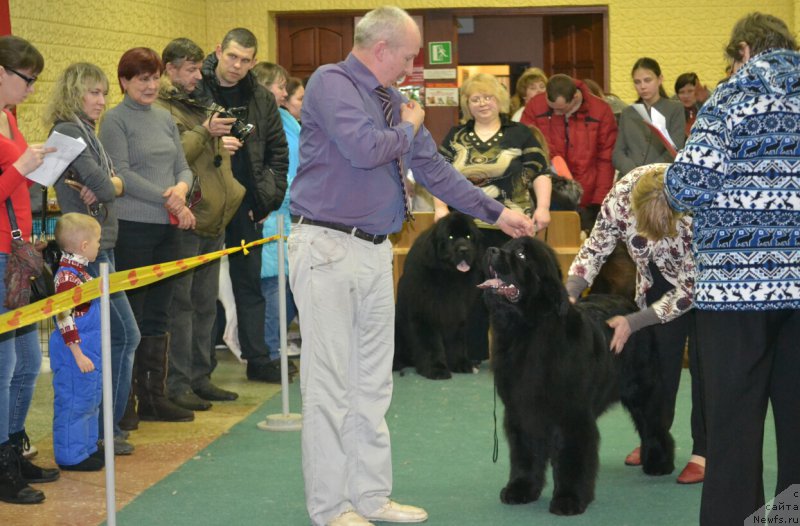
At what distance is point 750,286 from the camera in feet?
8.79

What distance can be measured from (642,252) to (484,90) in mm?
2161

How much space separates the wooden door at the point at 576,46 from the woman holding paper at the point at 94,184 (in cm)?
770

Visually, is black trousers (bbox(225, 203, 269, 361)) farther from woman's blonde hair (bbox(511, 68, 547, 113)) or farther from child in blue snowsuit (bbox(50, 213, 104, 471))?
woman's blonde hair (bbox(511, 68, 547, 113))

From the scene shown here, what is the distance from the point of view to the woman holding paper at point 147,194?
16.0ft

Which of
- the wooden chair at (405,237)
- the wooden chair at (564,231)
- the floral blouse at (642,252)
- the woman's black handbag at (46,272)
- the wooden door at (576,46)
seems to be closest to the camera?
the floral blouse at (642,252)

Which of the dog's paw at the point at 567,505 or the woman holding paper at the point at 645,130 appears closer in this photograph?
the dog's paw at the point at 567,505

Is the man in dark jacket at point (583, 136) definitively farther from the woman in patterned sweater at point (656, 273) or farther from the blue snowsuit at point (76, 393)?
the blue snowsuit at point (76, 393)

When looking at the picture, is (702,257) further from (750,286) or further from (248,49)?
(248,49)

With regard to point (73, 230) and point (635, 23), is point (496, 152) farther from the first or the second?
point (635, 23)

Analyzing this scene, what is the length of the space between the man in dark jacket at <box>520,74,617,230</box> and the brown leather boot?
11.2 ft

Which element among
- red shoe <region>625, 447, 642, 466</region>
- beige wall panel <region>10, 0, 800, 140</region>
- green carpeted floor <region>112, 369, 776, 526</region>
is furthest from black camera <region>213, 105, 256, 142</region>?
beige wall panel <region>10, 0, 800, 140</region>

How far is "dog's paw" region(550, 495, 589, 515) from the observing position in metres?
3.80

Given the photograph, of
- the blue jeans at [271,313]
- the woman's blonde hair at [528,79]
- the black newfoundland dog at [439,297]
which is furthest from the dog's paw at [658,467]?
the woman's blonde hair at [528,79]

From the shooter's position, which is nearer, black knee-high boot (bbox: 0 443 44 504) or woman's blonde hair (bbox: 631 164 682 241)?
woman's blonde hair (bbox: 631 164 682 241)
